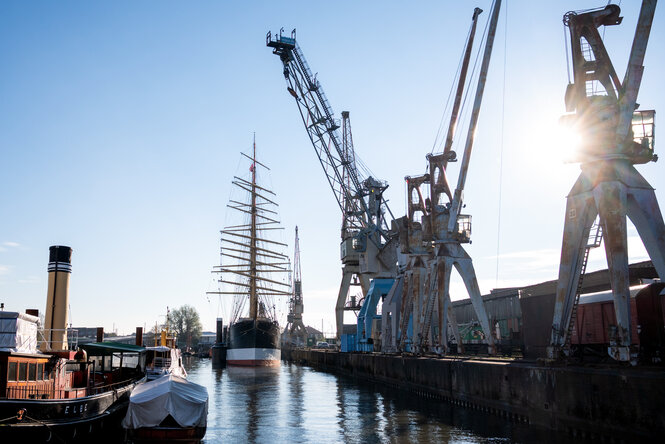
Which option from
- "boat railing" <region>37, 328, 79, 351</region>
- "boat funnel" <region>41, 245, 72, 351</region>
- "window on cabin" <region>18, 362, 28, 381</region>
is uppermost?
"boat funnel" <region>41, 245, 72, 351</region>

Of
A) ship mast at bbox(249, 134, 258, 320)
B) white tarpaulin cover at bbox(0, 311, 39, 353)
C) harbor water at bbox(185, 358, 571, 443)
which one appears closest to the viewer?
white tarpaulin cover at bbox(0, 311, 39, 353)

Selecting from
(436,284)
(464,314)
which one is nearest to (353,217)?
(464,314)

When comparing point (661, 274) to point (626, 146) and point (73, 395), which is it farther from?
point (73, 395)

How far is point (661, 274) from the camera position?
23797 millimetres

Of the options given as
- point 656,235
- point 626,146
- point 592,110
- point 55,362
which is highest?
point 592,110

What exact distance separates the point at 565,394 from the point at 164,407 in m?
15.5

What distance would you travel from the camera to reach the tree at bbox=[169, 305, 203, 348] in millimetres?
185875

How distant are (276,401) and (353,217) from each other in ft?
155

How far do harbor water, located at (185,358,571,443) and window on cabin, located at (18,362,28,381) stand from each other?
8885 mm

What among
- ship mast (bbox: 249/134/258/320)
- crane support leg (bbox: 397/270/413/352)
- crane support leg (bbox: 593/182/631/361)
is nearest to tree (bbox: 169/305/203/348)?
ship mast (bbox: 249/134/258/320)

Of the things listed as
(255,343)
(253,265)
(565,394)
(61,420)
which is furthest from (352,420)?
(253,265)

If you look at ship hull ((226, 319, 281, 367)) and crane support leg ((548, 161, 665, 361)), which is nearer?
crane support leg ((548, 161, 665, 361))

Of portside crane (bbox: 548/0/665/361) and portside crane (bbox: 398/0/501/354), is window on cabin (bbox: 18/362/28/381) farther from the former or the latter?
portside crane (bbox: 398/0/501/354)

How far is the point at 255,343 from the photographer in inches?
3445
